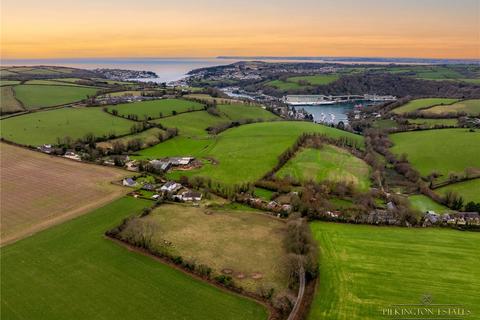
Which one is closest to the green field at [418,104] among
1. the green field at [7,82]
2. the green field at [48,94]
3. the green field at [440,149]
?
the green field at [440,149]

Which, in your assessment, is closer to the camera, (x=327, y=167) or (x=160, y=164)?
(x=160, y=164)

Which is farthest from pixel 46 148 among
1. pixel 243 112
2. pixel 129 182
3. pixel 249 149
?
pixel 243 112

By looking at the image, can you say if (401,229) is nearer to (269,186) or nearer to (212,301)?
(269,186)

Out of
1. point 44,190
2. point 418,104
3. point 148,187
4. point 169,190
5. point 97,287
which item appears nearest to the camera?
point 97,287

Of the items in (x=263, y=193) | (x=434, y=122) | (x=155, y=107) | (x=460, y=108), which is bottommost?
(x=263, y=193)

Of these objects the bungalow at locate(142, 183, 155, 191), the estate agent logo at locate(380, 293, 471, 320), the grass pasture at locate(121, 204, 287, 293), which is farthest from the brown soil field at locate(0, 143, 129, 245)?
the estate agent logo at locate(380, 293, 471, 320)

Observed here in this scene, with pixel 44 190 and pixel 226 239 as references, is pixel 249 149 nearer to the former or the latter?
pixel 226 239

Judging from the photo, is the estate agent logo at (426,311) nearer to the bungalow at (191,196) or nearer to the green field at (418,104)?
the bungalow at (191,196)

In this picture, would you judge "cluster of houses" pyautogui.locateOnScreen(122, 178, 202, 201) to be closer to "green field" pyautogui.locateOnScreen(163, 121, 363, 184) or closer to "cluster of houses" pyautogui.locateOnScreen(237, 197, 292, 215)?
"cluster of houses" pyautogui.locateOnScreen(237, 197, 292, 215)
